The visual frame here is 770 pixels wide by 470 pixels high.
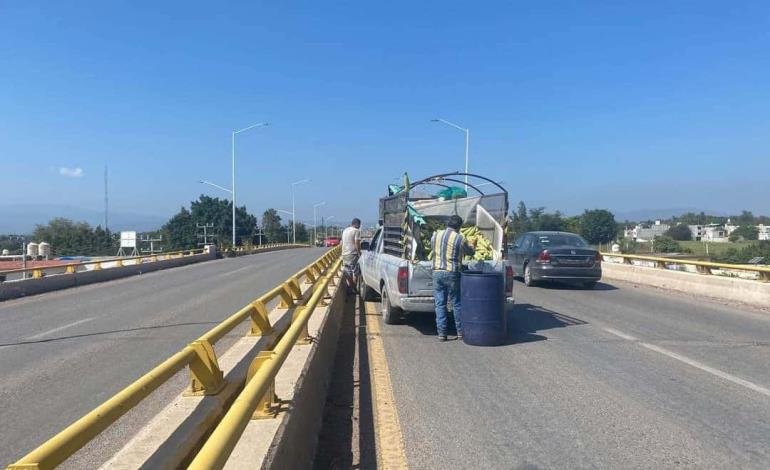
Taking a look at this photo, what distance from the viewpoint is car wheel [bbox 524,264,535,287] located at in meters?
17.3

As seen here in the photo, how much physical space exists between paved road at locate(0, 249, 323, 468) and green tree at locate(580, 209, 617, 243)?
1663cm

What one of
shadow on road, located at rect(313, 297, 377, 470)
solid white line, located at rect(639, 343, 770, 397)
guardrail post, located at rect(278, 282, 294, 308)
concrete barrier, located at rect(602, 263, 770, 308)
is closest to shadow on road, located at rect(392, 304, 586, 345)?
solid white line, located at rect(639, 343, 770, 397)

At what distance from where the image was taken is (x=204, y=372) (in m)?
4.57

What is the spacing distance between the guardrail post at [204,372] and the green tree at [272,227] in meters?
108

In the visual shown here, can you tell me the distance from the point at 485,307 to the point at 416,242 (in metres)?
1.92

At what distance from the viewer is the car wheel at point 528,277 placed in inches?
680

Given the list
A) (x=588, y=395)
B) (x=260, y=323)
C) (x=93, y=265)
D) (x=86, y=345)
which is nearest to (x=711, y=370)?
(x=588, y=395)

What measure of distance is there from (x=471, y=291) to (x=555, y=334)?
76.7 inches

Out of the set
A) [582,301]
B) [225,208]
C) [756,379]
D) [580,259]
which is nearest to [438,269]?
[756,379]

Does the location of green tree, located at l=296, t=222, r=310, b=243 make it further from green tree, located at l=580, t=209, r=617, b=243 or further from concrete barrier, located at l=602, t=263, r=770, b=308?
concrete barrier, located at l=602, t=263, r=770, b=308

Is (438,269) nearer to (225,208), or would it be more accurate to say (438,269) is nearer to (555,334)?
(555,334)

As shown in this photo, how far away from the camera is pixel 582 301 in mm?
14234

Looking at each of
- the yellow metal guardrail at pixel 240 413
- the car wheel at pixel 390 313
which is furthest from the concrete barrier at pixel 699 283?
the yellow metal guardrail at pixel 240 413

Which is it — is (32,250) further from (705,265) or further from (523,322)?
(705,265)
